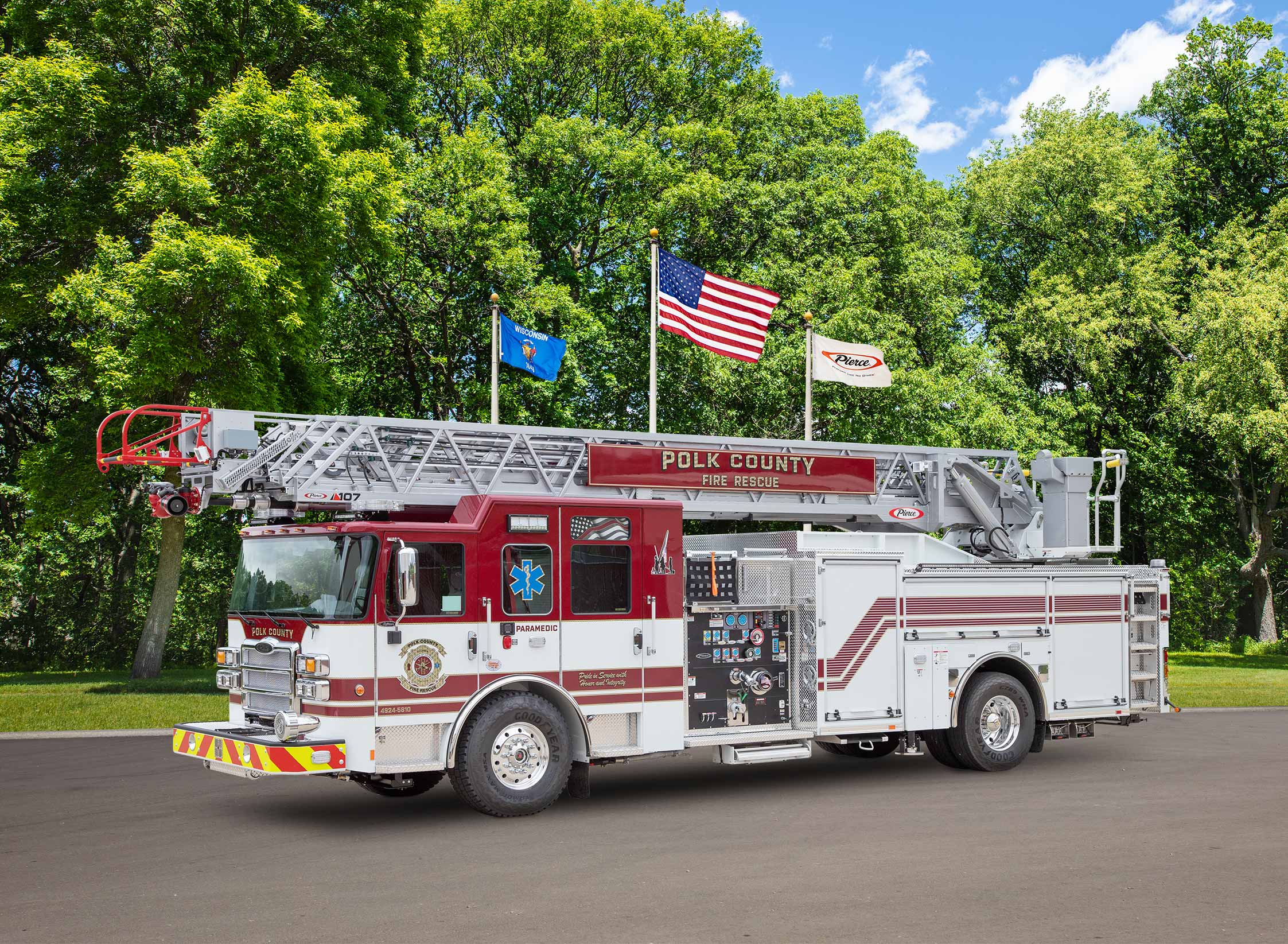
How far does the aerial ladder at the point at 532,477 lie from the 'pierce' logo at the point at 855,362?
6.38m

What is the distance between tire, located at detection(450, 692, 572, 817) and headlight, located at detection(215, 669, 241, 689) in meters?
2.15

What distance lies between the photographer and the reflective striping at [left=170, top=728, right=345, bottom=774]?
9906mm

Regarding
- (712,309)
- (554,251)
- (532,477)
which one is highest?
(554,251)

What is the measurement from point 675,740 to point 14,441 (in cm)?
2679

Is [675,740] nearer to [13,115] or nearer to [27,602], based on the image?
[13,115]

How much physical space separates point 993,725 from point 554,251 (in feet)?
70.0

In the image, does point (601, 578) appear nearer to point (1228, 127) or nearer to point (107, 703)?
point (107, 703)

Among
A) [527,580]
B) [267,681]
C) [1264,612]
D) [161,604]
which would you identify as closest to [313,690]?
[267,681]

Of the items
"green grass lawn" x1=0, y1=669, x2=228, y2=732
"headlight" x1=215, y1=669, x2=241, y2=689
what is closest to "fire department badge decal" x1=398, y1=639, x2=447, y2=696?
"headlight" x1=215, y1=669, x2=241, y2=689

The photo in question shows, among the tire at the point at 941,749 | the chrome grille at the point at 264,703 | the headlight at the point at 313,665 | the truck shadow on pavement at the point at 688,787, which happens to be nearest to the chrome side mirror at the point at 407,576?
the headlight at the point at 313,665

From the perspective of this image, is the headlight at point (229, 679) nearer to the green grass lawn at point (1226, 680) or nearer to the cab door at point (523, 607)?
the cab door at point (523, 607)

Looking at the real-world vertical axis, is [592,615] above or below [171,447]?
below

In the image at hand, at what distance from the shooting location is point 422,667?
10523 mm

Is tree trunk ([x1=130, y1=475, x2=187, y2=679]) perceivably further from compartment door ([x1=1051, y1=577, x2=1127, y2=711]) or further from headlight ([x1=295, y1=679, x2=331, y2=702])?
compartment door ([x1=1051, y1=577, x2=1127, y2=711])
